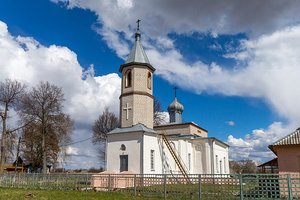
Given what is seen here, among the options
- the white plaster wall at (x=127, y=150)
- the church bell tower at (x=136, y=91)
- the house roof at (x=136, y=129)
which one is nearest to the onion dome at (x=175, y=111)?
the church bell tower at (x=136, y=91)

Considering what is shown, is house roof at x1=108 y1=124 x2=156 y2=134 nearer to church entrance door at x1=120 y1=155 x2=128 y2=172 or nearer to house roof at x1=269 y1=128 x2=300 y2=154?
church entrance door at x1=120 y1=155 x2=128 y2=172

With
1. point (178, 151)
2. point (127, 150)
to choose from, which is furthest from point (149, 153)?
point (178, 151)

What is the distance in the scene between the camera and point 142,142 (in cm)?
2223

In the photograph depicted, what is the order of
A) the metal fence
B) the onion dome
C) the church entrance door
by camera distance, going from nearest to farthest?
1. the metal fence
2. the church entrance door
3. the onion dome

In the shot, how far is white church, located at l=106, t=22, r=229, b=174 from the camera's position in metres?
22.5

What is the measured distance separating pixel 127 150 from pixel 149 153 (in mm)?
1628

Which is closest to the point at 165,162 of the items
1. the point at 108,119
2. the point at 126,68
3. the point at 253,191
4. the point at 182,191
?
the point at 126,68

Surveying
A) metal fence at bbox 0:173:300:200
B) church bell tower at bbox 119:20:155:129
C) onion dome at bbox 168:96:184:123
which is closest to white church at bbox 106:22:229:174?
church bell tower at bbox 119:20:155:129

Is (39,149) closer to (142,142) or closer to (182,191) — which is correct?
(142,142)

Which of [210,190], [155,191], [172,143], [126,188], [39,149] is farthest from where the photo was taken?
[39,149]

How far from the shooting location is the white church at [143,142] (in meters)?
22.5

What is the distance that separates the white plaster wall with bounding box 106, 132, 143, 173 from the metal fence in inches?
212

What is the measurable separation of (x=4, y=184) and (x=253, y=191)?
1591cm

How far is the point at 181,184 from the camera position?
1398cm
